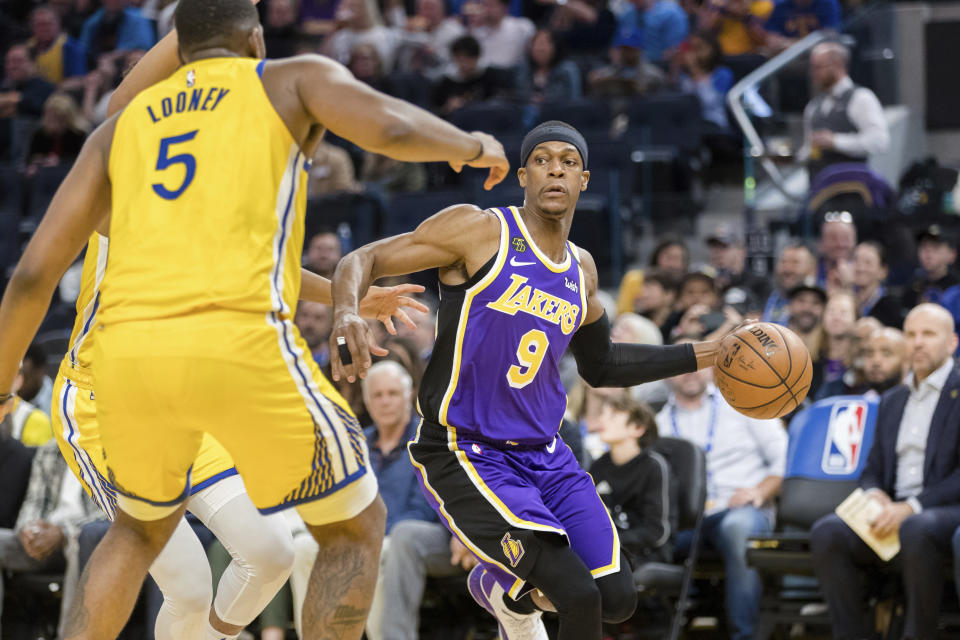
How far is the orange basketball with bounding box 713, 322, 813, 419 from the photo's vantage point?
528 cm

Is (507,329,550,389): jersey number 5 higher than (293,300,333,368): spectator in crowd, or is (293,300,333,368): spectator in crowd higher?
(507,329,550,389): jersey number 5

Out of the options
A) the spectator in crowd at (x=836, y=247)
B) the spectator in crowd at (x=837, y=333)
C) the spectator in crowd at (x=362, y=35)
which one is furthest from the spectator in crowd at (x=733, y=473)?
the spectator in crowd at (x=362, y=35)

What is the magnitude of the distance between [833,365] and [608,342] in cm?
386

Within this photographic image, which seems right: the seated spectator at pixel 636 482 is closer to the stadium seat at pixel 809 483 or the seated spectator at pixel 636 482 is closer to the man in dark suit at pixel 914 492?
the stadium seat at pixel 809 483

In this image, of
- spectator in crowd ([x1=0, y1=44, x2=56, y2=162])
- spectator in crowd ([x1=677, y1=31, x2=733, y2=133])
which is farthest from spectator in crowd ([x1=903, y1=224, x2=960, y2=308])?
spectator in crowd ([x1=0, y1=44, x2=56, y2=162])

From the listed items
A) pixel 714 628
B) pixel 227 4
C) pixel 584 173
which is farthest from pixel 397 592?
pixel 227 4

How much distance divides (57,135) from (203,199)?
10590 mm

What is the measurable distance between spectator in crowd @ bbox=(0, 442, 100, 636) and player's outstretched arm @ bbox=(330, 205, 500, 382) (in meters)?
3.86

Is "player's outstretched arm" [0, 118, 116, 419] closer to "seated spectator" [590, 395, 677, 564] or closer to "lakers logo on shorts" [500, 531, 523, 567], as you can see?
"lakers logo on shorts" [500, 531, 523, 567]

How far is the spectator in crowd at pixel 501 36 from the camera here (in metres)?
14.4

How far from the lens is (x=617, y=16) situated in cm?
1470

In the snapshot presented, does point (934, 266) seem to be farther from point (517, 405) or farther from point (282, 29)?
point (282, 29)

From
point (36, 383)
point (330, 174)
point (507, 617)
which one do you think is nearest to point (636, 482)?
point (507, 617)

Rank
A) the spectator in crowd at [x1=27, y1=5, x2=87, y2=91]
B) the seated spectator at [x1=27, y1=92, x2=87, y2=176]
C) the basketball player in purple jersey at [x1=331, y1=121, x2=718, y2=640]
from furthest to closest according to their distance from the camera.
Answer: the spectator in crowd at [x1=27, y1=5, x2=87, y2=91] < the seated spectator at [x1=27, y1=92, x2=87, y2=176] < the basketball player in purple jersey at [x1=331, y1=121, x2=718, y2=640]
